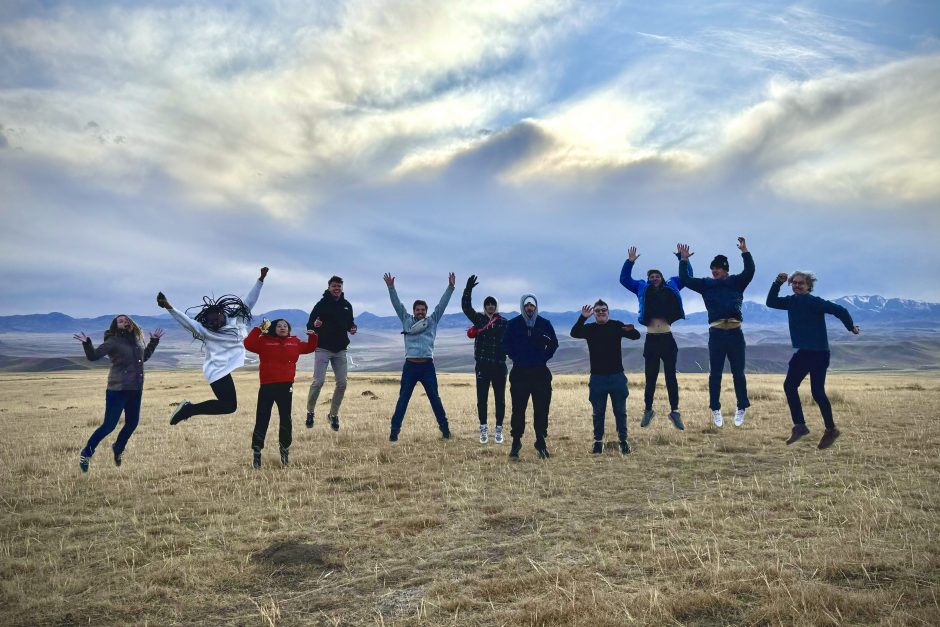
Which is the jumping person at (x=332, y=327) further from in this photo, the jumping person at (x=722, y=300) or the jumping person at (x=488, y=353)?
the jumping person at (x=722, y=300)

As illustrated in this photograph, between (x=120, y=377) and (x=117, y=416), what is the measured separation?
2.69 ft

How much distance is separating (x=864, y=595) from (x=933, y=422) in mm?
12830

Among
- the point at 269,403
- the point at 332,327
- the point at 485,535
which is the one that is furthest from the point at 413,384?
the point at 485,535

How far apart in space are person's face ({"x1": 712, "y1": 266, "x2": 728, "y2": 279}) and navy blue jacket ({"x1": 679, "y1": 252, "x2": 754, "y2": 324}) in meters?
0.09

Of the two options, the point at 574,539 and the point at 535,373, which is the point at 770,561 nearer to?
the point at 574,539

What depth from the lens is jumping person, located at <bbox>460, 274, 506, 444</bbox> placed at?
1351 centimetres

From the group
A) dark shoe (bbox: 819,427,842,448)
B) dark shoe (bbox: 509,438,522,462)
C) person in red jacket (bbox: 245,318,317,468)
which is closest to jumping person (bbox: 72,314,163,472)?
person in red jacket (bbox: 245,318,317,468)

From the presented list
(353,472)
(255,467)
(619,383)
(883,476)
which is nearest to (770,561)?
(883,476)

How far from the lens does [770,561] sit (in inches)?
223

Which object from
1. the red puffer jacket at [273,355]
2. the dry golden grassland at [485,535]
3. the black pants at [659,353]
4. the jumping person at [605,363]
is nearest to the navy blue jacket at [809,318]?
the dry golden grassland at [485,535]

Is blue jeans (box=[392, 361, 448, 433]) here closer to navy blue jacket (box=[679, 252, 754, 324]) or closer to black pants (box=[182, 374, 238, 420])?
black pants (box=[182, 374, 238, 420])

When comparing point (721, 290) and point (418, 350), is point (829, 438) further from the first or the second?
point (418, 350)

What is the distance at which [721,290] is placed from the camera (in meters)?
12.4

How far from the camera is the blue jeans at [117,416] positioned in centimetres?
1097
